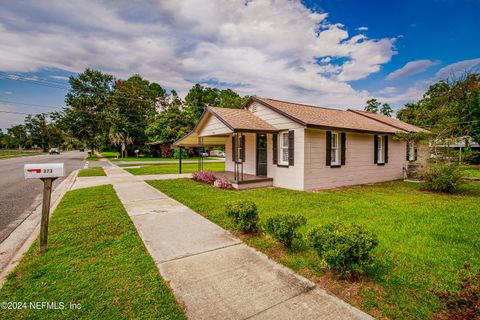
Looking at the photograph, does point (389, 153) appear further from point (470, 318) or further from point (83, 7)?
point (83, 7)

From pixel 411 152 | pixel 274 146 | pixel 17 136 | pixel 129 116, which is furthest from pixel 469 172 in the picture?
pixel 17 136

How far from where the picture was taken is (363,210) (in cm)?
624

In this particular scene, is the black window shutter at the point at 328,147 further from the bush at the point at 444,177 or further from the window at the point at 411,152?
→ the window at the point at 411,152

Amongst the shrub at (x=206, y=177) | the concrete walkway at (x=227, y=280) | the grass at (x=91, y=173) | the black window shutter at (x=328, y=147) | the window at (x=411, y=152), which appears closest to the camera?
the concrete walkway at (x=227, y=280)

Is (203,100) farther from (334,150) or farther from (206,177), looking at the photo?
(334,150)

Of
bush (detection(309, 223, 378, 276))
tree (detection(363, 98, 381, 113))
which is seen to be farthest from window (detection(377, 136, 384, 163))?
tree (detection(363, 98, 381, 113))

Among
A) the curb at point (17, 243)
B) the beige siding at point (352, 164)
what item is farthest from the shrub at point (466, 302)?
the beige siding at point (352, 164)

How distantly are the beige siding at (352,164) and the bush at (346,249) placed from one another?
256 inches

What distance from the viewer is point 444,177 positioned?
8.84m

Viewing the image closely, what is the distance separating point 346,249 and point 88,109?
1661 inches

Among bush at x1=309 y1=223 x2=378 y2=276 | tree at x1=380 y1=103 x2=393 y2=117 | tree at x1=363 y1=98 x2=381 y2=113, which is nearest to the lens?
bush at x1=309 y1=223 x2=378 y2=276

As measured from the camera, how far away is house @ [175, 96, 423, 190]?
9.37m

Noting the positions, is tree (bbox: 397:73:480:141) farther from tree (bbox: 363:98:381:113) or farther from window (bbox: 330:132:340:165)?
tree (bbox: 363:98:381:113)

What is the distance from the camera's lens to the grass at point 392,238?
2.56 m
